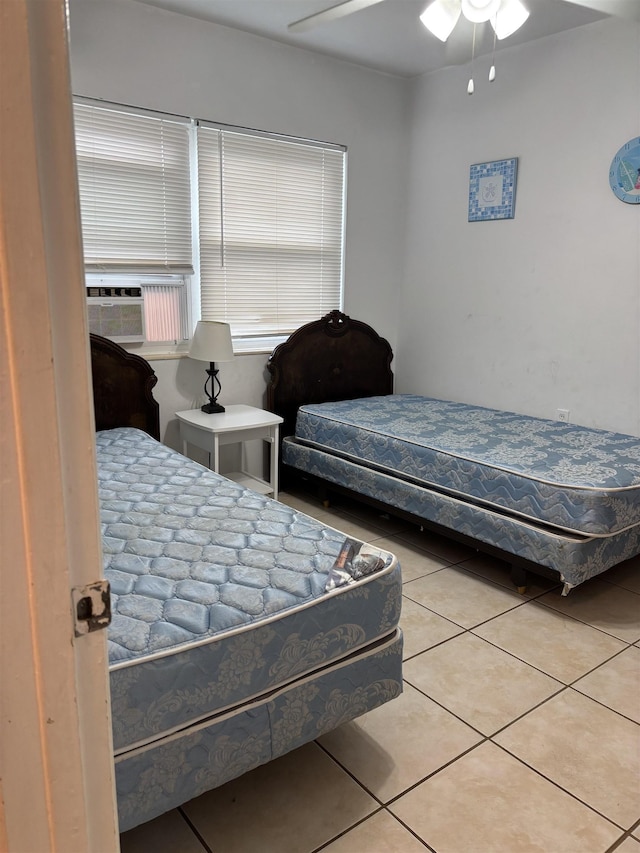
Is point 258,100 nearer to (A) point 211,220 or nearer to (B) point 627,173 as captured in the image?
(A) point 211,220

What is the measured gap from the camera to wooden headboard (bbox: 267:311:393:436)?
4094mm

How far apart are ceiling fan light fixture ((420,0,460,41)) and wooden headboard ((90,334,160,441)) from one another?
2162 millimetres

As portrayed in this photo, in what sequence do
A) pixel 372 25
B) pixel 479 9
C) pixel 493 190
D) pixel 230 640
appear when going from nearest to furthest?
pixel 230 640
pixel 479 9
pixel 372 25
pixel 493 190

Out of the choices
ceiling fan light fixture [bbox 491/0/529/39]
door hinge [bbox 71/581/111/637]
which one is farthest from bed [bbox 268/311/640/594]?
door hinge [bbox 71/581/111/637]

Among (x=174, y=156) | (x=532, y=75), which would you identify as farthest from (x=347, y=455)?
(x=532, y=75)

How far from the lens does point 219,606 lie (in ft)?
5.28

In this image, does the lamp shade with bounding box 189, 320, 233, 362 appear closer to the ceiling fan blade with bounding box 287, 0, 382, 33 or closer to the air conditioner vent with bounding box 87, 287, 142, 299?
the air conditioner vent with bounding box 87, 287, 142, 299

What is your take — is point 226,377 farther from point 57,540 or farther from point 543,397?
point 57,540

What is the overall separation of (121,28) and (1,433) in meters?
3.39

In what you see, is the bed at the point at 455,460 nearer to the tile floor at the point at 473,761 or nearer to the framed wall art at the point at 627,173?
the tile floor at the point at 473,761

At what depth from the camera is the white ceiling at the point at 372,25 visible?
10.4ft

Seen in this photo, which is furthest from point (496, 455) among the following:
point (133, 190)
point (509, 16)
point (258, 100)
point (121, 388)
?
point (258, 100)

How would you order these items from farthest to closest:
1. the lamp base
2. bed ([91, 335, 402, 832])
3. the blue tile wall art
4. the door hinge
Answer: the blue tile wall art → the lamp base → bed ([91, 335, 402, 832]) → the door hinge

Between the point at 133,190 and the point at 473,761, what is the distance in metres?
3.13
